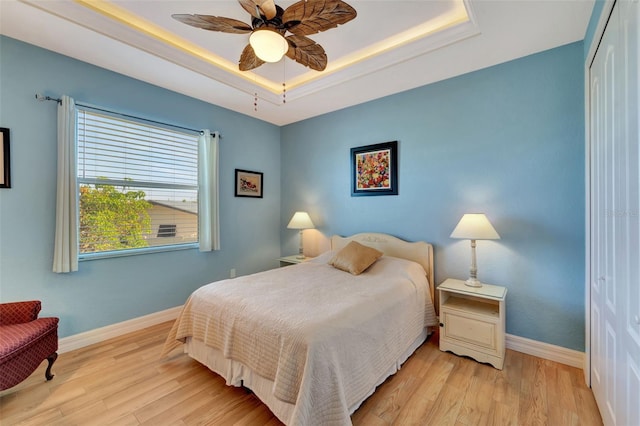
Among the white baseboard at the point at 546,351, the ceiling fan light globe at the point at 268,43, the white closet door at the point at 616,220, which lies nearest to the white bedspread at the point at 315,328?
the white baseboard at the point at 546,351

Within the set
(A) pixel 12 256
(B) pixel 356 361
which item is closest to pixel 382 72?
(B) pixel 356 361

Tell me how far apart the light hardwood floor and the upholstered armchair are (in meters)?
0.23

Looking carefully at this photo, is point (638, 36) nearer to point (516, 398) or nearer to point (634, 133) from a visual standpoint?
point (634, 133)

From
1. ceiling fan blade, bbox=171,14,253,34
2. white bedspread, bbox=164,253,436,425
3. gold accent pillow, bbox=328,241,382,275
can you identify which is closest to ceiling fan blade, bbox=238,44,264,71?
ceiling fan blade, bbox=171,14,253,34

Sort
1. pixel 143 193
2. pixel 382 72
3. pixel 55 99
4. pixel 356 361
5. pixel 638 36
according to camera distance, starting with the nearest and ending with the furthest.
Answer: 1. pixel 638 36
2. pixel 356 361
3. pixel 55 99
4. pixel 382 72
5. pixel 143 193

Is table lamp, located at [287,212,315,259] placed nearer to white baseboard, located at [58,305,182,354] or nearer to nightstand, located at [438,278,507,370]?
white baseboard, located at [58,305,182,354]

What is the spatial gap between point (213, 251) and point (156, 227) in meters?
0.74

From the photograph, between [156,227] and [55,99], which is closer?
[55,99]

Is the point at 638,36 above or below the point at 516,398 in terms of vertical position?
above

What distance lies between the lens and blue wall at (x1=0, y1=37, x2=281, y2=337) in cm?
219

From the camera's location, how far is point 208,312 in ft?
6.55

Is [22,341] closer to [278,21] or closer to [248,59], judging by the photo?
[248,59]

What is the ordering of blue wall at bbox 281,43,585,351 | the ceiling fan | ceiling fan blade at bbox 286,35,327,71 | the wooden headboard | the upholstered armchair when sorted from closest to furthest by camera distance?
the ceiling fan < the upholstered armchair < ceiling fan blade at bbox 286,35,327,71 < blue wall at bbox 281,43,585,351 < the wooden headboard

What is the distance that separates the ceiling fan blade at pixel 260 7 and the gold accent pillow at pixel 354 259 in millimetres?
2120
